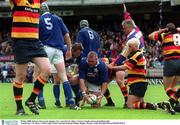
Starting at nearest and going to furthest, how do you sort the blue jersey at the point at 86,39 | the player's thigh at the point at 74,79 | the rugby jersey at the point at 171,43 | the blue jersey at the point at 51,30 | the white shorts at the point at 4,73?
the blue jersey at the point at 51,30
the rugby jersey at the point at 171,43
the player's thigh at the point at 74,79
the blue jersey at the point at 86,39
the white shorts at the point at 4,73

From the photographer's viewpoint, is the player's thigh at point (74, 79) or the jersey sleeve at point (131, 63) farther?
the player's thigh at point (74, 79)

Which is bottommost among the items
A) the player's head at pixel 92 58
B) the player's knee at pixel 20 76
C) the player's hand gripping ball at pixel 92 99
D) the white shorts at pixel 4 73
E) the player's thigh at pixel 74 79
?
the white shorts at pixel 4 73

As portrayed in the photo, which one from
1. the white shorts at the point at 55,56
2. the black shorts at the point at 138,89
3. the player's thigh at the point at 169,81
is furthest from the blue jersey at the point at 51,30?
the player's thigh at the point at 169,81

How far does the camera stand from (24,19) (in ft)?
29.2

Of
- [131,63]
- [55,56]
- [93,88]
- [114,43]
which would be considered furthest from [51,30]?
[114,43]

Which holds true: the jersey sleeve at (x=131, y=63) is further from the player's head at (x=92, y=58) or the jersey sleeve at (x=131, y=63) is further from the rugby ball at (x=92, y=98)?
the rugby ball at (x=92, y=98)

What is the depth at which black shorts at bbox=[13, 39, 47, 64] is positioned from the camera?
29.2 feet

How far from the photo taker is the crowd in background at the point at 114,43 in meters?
30.3

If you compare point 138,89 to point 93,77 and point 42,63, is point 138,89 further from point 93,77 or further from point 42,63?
point 42,63

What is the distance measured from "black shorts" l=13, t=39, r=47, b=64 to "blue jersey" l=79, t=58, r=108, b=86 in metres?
2.28

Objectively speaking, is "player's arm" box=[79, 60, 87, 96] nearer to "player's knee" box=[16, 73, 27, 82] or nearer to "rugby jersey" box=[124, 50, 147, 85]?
"rugby jersey" box=[124, 50, 147, 85]

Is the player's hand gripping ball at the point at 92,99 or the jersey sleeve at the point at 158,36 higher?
the jersey sleeve at the point at 158,36

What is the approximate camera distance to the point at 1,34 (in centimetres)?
3781

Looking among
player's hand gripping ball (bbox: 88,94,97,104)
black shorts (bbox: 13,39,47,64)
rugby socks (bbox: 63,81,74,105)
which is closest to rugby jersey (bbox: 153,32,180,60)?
player's hand gripping ball (bbox: 88,94,97,104)
